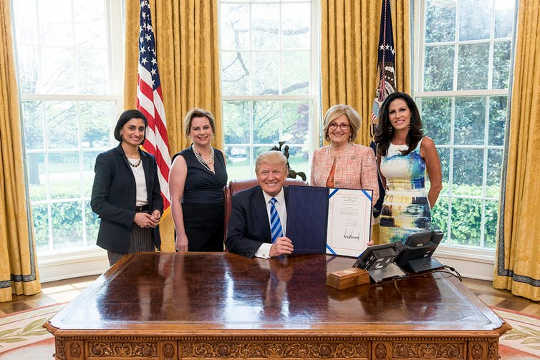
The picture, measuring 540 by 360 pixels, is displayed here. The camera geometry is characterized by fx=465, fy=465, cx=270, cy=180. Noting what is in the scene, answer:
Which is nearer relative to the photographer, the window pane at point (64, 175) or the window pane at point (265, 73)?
the window pane at point (64, 175)

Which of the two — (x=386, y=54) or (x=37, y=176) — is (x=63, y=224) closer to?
(x=37, y=176)

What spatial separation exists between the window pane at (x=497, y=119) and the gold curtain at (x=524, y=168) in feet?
1.09

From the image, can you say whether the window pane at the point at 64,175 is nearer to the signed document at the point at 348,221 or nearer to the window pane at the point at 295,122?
the window pane at the point at 295,122

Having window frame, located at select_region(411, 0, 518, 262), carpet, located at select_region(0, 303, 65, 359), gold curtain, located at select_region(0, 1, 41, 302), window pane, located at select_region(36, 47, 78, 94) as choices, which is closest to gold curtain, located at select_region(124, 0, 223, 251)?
window pane, located at select_region(36, 47, 78, 94)

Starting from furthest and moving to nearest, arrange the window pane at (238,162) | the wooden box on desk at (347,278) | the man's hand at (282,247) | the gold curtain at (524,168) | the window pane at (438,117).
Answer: the window pane at (238,162), the window pane at (438,117), the gold curtain at (524,168), the man's hand at (282,247), the wooden box on desk at (347,278)

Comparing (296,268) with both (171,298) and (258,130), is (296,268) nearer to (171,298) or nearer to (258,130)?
(171,298)

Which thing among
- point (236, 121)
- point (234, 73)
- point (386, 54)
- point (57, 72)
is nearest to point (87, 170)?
point (57, 72)

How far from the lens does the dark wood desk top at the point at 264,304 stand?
137cm

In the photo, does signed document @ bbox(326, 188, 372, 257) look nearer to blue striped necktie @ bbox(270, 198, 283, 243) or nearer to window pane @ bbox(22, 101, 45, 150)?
blue striped necktie @ bbox(270, 198, 283, 243)

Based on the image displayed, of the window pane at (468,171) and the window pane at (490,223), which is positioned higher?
the window pane at (468,171)

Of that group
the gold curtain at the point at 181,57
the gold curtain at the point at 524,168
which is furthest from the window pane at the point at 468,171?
the gold curtain at the point at 181,57

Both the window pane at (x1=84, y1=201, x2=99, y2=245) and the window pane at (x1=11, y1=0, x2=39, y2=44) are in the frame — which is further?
the window pane at (x1=84, y1=201, x2=99, y2=245)

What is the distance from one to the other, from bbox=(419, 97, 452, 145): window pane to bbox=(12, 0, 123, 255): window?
2876 mm

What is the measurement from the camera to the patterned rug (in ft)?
8.83
